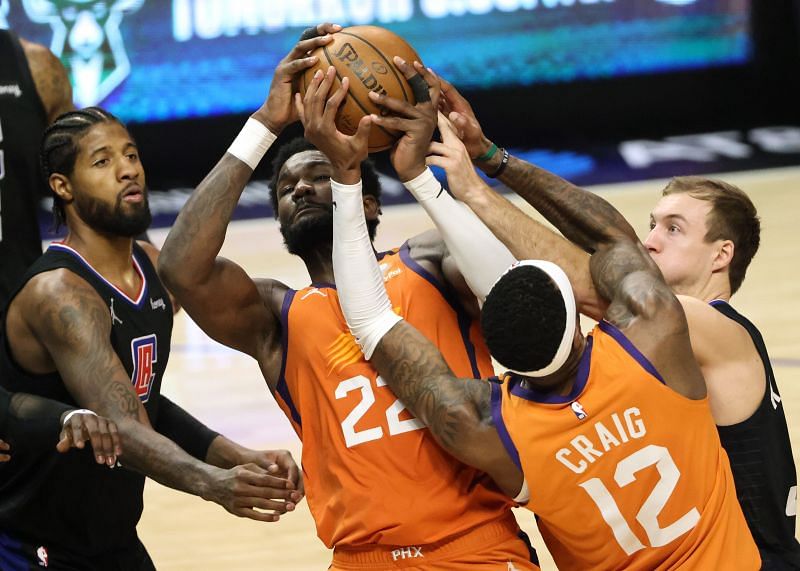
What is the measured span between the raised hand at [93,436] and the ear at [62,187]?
901 mm

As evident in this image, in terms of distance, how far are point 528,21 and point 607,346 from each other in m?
10.0

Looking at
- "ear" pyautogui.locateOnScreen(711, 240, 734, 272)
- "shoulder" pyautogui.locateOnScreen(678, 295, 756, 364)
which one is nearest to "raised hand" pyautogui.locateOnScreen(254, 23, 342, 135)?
"shoulder" pyautogui.locateOnScreen(678, 295, 756, 364)

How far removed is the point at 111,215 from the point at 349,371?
0.98 m

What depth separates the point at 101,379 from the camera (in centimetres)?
337

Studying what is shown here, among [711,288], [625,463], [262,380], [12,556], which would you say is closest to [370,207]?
[711,288]

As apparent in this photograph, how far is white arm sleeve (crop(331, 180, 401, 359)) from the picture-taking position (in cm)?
313

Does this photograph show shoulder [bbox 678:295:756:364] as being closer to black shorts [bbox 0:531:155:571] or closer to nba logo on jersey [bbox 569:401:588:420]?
nba logo on jersey [bbox 569:401:588:420]

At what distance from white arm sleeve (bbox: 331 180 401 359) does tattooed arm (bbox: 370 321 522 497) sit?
0.04 metres

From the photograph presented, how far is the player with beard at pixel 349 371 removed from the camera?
3.19 metres

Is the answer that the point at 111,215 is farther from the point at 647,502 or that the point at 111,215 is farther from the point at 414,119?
the point at 647,502

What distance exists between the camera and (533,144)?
1267 cm

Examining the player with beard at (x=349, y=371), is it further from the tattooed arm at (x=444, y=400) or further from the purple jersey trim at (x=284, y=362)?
the tattooed arm at (x=444, y=400)

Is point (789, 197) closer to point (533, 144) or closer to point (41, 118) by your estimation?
point (533, 144)

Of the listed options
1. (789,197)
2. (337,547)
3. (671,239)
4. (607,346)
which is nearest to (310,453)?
(337,547)
